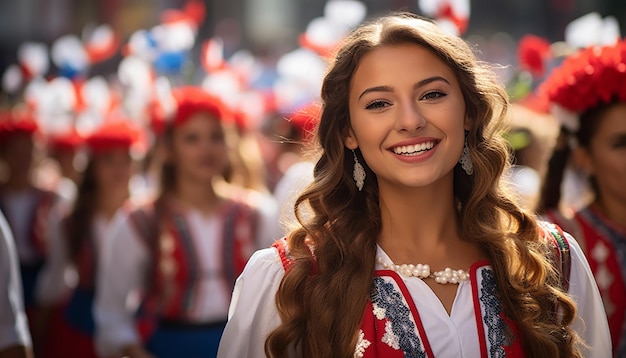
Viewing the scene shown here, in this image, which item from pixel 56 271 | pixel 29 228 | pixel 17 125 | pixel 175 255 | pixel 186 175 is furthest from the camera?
pixel 17 125

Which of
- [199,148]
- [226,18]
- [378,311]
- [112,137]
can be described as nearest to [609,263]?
[378,311]

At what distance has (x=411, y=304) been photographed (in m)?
2.57

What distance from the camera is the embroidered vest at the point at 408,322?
2502 mm

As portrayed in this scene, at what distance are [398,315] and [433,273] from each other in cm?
19

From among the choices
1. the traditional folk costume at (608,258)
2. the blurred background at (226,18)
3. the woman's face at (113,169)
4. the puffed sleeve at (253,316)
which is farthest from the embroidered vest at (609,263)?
the blurred background at (226,18)

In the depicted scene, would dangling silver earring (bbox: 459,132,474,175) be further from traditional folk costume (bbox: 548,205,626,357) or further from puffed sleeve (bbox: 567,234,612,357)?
traditional folk costume (bbox: 548,205,626,357)

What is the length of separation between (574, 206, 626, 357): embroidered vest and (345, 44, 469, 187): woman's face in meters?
1.05

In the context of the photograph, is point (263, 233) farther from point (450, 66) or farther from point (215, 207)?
point (450, 66)

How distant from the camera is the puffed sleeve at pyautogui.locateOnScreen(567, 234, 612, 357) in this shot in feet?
8.64

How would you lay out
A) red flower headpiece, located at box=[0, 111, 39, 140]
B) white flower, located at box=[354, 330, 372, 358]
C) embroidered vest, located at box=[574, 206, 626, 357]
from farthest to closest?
1. red flower headpiece, located at box=[0, 111, 39, 140]
2. embroidered vest, located at box=[574, 206, 626, 357]
3. white flower, located at box=[354, 330, 372, 358]

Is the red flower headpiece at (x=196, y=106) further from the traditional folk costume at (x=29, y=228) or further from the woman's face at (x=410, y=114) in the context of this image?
the woman's face at (x=410, y=114)

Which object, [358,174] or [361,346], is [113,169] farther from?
[361,346]

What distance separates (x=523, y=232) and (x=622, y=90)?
103cm

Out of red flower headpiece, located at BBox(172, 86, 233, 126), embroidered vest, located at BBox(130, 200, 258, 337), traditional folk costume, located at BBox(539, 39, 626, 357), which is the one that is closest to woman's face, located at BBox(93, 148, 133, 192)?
red flower headpiece, located at BBox(172, 86, 233, 126)
